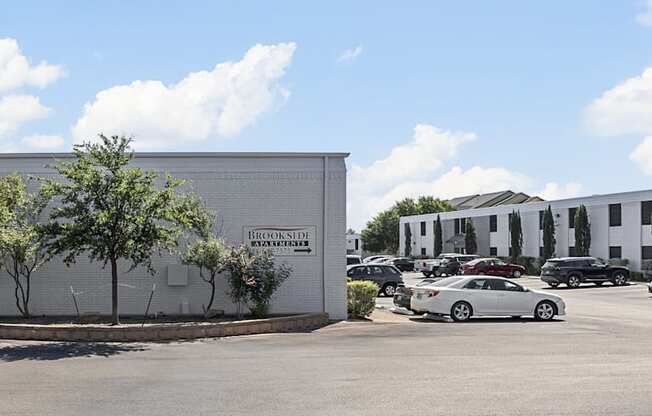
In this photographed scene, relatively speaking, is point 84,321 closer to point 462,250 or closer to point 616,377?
point 616,377

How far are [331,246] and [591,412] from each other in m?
12.4

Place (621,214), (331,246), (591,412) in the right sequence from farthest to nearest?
(621,214)
(331,246)
(591,412)

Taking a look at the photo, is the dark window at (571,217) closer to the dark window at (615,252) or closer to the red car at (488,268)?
the dark window at (615,252)

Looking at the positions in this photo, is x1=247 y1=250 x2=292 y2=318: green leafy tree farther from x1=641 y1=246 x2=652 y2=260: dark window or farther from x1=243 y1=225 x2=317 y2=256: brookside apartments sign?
x1=641 y1=246 x2=652 y2=260: dark window

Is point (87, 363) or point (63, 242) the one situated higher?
point (63, 242)

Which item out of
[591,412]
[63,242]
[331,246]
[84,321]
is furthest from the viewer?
[331,246]

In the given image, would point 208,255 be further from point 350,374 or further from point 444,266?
point 444,266

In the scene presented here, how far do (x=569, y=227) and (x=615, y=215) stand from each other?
5.12m

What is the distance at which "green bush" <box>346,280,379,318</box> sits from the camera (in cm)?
2144

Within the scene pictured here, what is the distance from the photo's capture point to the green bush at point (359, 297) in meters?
21.4

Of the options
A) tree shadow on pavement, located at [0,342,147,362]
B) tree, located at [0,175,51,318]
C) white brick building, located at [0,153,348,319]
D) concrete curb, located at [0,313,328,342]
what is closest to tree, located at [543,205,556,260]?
white brick building, located at [0,153,348,319]

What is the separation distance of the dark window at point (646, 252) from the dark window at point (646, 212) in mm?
1561

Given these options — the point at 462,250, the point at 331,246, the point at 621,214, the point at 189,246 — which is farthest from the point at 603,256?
the point at 189,246

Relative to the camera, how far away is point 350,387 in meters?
10.8
